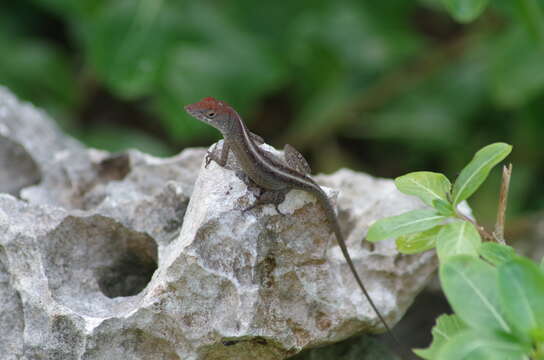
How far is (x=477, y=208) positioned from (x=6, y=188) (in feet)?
16.1

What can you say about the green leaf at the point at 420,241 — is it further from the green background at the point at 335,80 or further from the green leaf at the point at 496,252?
the green background at the point at 335,80

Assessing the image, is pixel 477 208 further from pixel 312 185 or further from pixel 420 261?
pixel 312 185

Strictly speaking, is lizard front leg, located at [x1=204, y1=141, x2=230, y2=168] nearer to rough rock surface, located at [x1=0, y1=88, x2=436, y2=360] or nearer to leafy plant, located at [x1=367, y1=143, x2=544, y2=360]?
rough rock surface, located at [x1=0, y1=88, x2=436, y2=360]

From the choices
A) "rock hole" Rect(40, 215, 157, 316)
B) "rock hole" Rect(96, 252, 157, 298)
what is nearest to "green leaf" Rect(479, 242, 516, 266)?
"rock hole" Rect(40, 215, 157, 316)

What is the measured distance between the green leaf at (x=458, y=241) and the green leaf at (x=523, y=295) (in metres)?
0.31

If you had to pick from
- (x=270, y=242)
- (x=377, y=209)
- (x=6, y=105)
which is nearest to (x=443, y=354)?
(x=270, y=242)

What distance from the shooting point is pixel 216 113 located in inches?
164

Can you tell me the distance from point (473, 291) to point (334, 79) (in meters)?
5.25

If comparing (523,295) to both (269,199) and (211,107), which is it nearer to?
(269,199)

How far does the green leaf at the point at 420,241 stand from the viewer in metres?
3.12

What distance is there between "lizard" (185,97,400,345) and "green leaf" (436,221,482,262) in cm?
73

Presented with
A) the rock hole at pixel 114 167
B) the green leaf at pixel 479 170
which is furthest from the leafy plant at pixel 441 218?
the rock hole at pixel 114 167

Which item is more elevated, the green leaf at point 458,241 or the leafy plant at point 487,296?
the green leaf at point 458,241

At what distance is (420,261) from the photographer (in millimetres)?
4031
